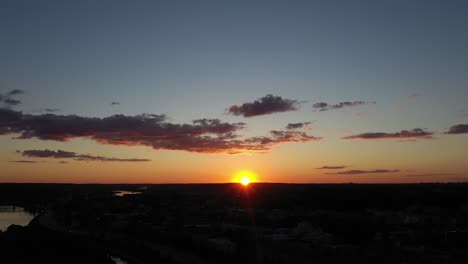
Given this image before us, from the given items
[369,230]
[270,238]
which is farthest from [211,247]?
[369,230]

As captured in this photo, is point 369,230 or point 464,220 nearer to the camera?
point 369,230

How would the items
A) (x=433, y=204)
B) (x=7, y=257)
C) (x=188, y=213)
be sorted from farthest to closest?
1. (x=433, y=204)
2. (x=188, y=213)
3. (x=7, y=257)

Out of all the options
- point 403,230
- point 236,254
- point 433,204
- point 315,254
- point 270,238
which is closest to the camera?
point 236,254

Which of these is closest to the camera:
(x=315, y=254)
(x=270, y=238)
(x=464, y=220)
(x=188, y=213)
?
(x=315, y=254)

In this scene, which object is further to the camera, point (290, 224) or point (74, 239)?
point (290, 224)

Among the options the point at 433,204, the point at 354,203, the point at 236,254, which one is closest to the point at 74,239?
the point at 236,254

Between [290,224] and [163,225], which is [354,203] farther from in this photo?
[163,225]

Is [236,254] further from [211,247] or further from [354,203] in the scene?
[354,203]
